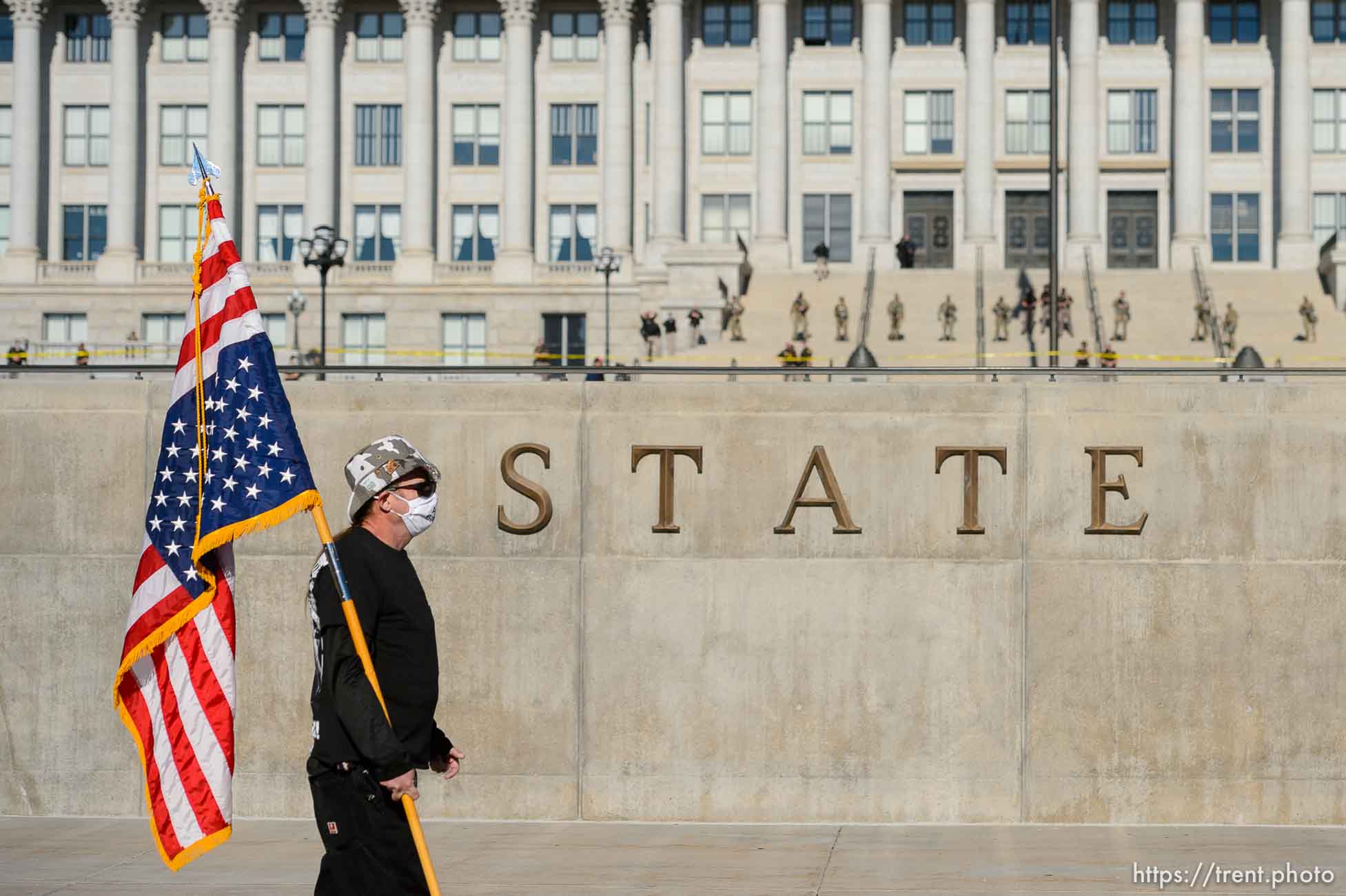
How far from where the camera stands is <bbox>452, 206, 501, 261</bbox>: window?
234ft

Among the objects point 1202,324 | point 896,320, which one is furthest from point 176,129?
point 1202,324

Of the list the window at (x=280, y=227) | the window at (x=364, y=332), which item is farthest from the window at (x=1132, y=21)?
the window at (x=280, y=227)

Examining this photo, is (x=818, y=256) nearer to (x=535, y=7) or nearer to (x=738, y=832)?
(x=535, y=7)

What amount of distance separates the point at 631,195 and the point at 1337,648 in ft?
Result: 185

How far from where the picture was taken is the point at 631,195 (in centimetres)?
7094

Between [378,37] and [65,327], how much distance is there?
49.5 feet

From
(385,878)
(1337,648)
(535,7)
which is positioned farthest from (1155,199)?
(385,878)

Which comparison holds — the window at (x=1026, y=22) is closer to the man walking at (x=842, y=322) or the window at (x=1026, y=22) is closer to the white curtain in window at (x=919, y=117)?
the white curtain in window at (x=919, y=117)

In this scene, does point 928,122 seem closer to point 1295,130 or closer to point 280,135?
point 1295,130

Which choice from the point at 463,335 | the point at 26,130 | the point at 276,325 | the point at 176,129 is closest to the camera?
the point at 276,325

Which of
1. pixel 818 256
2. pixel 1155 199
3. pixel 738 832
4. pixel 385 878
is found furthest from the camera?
pixel 1155 199

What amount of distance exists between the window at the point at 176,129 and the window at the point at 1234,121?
35066 millimetres

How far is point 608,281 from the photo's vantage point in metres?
57.8

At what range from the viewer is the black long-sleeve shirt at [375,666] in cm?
831
